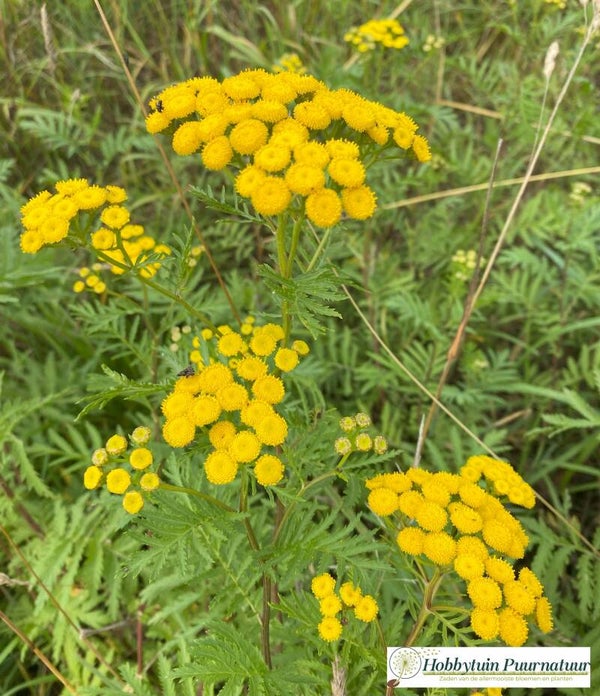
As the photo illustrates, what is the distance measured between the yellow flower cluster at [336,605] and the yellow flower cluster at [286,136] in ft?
3.15

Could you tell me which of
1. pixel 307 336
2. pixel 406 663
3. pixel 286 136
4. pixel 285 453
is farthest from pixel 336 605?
pixel 307 336

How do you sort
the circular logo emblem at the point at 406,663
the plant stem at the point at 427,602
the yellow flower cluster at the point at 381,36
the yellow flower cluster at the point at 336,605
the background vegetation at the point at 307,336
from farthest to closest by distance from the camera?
1. the yellow flower cluster at the point at 381,36
2. the background vegetation at the point at 307,336
3. the plant stem at the point at 427,602
4. the yellow flower cluster at the point at 336,605
5. the circular logo emblem at the point at 406,663

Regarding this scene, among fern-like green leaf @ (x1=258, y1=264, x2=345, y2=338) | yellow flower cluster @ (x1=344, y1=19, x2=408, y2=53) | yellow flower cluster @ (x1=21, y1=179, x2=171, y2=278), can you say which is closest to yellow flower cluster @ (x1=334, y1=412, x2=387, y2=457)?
fern-like green leaf @ (x1=258, y1=264, x2=345, y2=338)

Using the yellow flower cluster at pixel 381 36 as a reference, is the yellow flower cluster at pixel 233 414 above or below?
below

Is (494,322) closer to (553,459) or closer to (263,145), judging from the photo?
(553,459)

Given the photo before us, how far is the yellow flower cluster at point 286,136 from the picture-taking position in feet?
4.45

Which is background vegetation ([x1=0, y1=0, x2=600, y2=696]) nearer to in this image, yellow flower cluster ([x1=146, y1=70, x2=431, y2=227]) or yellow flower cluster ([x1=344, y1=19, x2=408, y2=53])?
yellow flower cluster ([x1=344, y1=19, x2=408, y2=53])

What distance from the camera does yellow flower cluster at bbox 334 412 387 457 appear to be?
149cm

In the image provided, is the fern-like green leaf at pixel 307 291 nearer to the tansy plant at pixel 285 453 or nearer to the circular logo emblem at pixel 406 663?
the tansy plant at pixel 285 453

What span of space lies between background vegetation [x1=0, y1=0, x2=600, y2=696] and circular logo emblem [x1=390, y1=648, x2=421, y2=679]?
35 cm

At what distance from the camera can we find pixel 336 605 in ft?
4.58

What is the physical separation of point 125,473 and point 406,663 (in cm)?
85

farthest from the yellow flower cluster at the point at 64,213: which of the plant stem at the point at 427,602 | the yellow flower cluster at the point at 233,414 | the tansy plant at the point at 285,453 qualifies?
the plant stem at the point at 427,602

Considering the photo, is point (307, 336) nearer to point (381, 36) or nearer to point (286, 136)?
point (381, 36)
